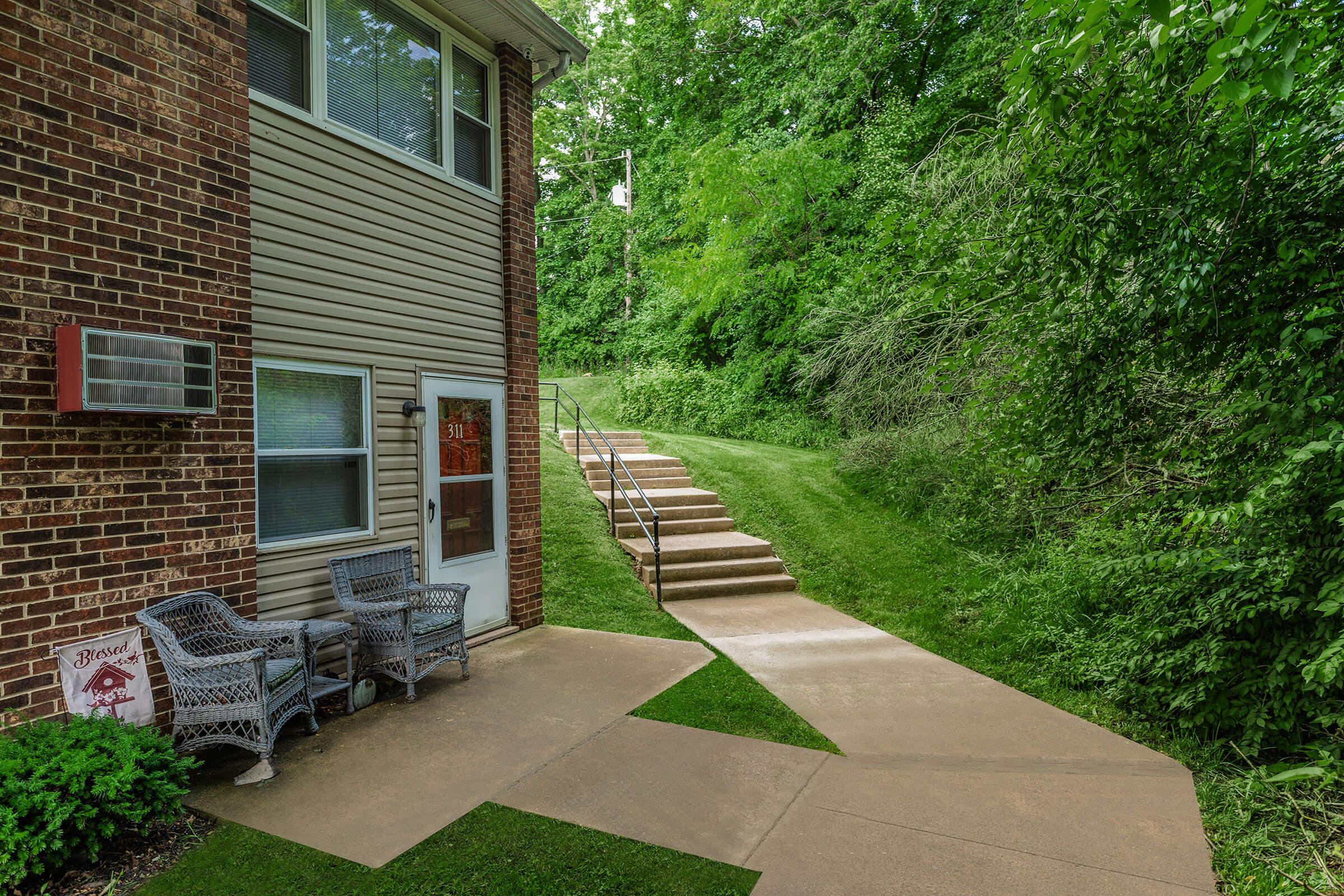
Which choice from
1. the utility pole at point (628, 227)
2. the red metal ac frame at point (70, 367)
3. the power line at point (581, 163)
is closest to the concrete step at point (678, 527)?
the red metal ac frame at point (70, 367)

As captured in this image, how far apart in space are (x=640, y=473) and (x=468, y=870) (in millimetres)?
7734

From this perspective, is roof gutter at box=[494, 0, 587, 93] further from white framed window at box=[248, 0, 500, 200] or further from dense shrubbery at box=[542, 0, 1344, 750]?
dense shrubbery at box=[542, 0, 1344, 750]

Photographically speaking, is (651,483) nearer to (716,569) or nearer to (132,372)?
(716,569)

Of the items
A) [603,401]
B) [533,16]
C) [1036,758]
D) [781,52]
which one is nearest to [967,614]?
[1036,758]

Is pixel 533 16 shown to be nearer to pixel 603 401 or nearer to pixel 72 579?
pixel 72 579

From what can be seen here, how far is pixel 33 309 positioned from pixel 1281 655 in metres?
6.39

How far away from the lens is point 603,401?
61.0ft

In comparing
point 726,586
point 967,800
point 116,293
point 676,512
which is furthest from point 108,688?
point 676,512

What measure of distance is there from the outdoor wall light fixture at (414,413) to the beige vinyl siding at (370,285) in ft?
0.16

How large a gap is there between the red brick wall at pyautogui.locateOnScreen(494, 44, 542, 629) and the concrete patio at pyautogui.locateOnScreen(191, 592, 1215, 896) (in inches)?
55.0

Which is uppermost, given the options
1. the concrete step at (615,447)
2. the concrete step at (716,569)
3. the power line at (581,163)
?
the power line at (581,163)

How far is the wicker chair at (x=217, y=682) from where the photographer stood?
141 inches

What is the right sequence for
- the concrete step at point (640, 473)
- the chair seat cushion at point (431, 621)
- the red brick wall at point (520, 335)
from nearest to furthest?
the chair seat cushion at point (431, 621)
the red brick wall at point (520, 335)
the concrete step at point (640, 473)

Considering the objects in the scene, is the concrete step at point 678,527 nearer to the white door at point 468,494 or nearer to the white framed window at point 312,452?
the white door at point 468,494
